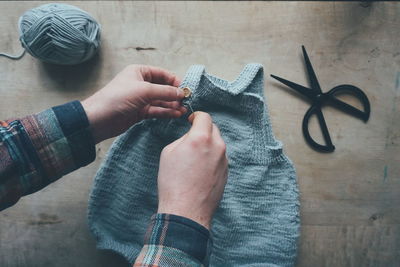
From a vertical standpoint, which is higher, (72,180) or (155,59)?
(155,59)

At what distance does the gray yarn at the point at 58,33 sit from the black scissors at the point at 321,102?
15.5 inches

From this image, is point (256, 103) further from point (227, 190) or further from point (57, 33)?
point (57, 33)

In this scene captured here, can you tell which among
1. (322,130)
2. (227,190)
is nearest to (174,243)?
(227,190)

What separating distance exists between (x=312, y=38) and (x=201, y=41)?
9.5 inches

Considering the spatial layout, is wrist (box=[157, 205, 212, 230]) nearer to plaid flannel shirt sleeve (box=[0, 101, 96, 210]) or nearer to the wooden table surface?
plaid flannel shirt sleeve (box=[0, 101, 96, 210])

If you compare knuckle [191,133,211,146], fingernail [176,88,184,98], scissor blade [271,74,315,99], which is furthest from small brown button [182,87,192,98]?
scissor blade [271,74,315,99]

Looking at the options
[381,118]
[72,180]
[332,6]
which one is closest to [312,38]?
[332,6]

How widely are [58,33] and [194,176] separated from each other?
15.1 inches

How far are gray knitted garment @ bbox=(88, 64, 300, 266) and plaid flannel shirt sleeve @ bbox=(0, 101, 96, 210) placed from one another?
0.14 m

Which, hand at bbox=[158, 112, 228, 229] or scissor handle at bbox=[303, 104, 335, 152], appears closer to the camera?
hand at bbox=[158, 112, 228, 229]

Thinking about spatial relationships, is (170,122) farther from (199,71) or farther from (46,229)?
(46,229)

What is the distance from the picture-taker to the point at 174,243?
1.63 ft

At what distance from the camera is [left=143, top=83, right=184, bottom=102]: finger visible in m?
0.61

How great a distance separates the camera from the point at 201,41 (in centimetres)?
80
